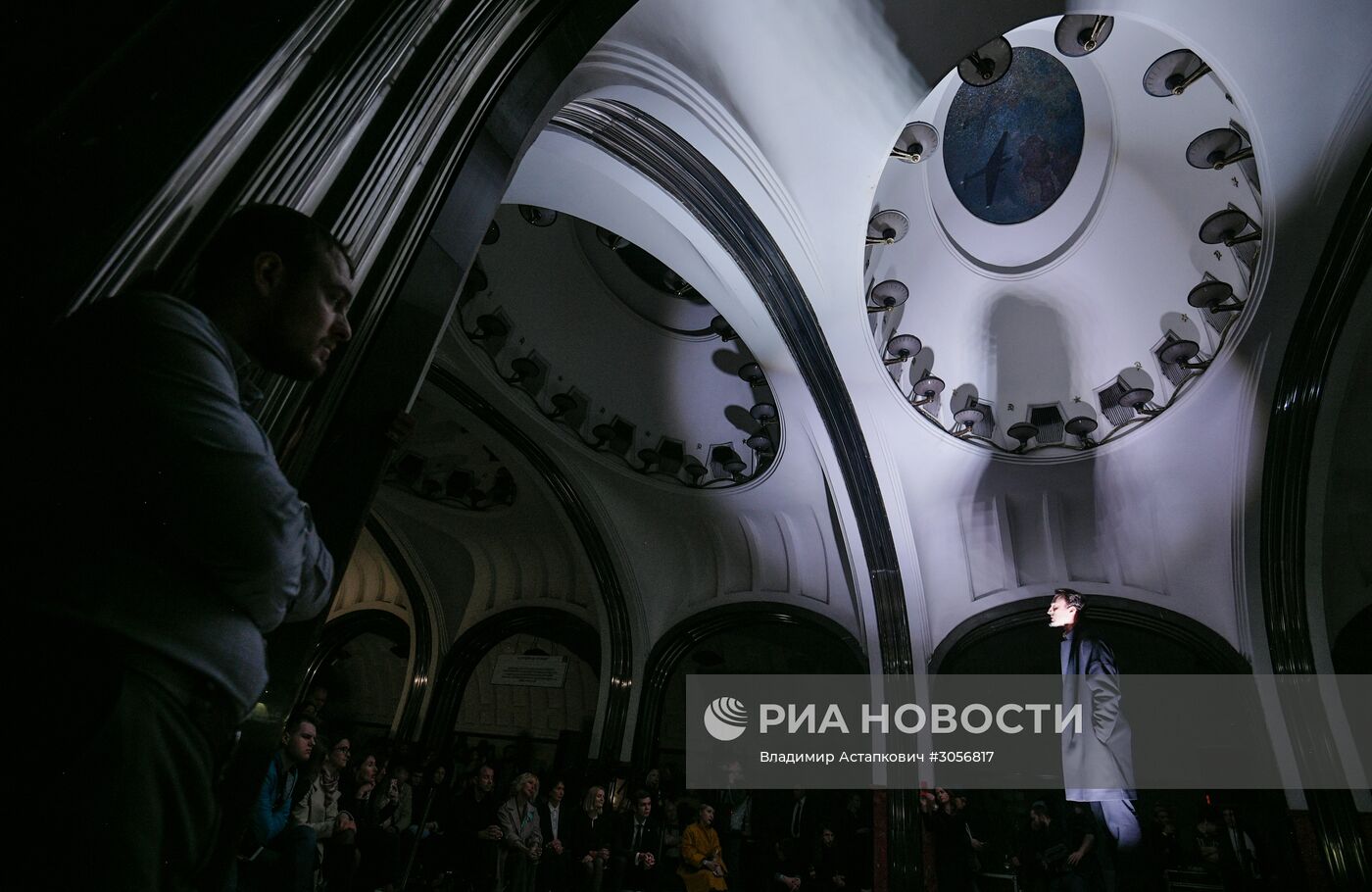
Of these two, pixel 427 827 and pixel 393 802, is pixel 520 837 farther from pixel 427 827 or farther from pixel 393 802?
pixel 427 827

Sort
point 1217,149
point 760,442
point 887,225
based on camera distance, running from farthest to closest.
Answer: point 760,442 → point 887,225 → point 1217,149

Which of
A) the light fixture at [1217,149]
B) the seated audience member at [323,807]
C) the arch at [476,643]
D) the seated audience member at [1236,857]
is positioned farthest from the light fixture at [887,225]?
the arch at [476,643]

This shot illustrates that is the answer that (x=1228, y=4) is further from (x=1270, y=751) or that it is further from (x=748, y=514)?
(x=748, y=514)

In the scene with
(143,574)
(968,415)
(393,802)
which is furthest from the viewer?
(968,415)

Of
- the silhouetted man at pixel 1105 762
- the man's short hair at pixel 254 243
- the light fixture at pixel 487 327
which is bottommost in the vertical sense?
the man's short hair at pixel 254 243

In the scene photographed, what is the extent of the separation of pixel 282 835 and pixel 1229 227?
8.13 metres

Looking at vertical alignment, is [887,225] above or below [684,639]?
above

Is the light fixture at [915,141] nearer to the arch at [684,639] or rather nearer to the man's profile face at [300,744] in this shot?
the man's profile face at [300,744]

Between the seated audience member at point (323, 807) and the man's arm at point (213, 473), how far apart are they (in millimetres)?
3971

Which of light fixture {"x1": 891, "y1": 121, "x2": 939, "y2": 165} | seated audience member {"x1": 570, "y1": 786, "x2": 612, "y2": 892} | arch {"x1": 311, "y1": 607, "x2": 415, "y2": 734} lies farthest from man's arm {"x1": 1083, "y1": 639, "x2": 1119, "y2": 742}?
arch {"x1": 311, "y1": 607, "x2": 415, "y2": 734}

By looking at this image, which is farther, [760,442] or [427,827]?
[760,442]

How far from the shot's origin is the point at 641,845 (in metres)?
7.43

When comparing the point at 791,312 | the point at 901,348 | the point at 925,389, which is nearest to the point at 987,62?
the point at 791,312

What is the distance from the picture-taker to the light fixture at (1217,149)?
573 cm
